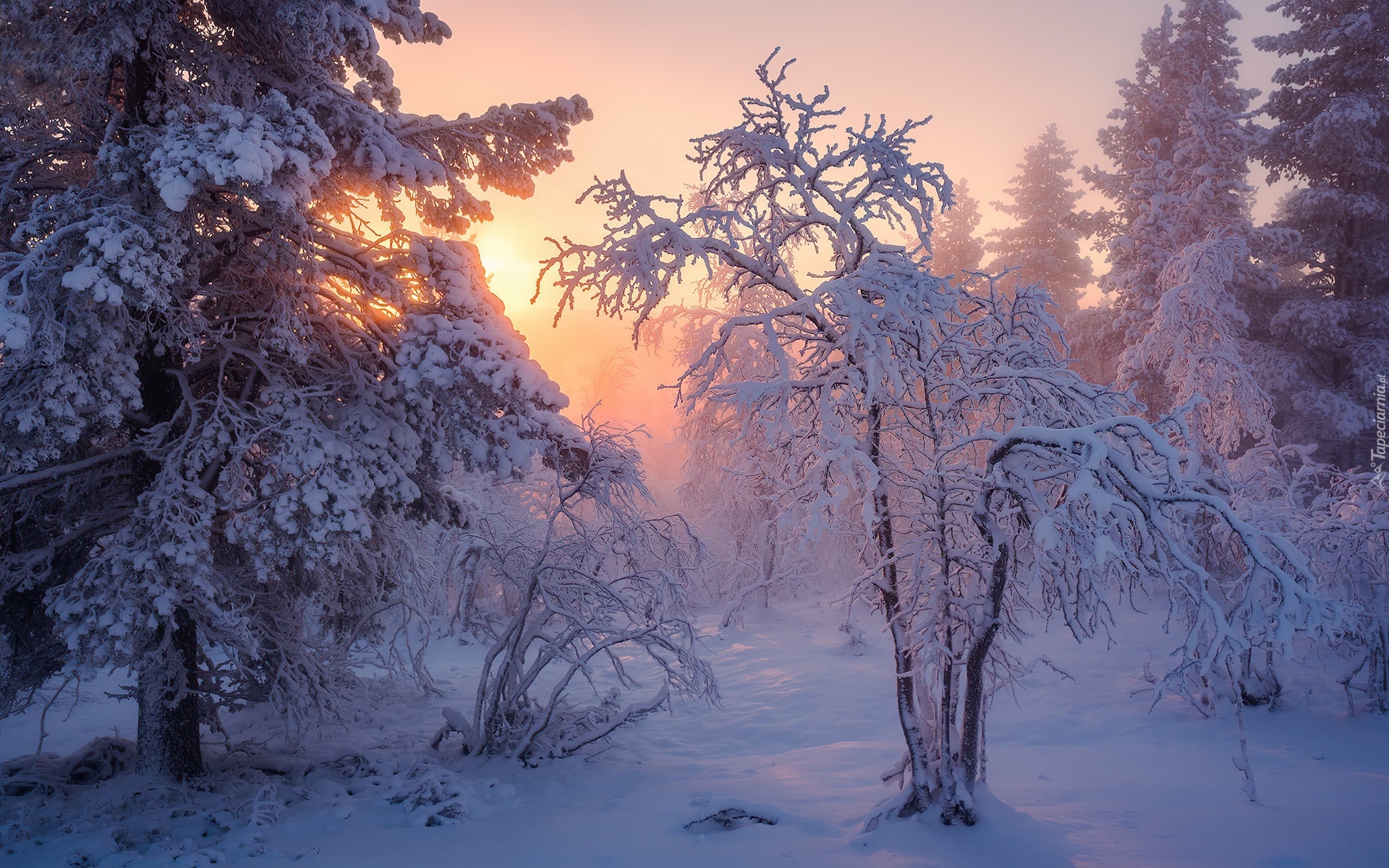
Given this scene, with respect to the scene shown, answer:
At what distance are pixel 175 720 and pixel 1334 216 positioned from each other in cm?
2417

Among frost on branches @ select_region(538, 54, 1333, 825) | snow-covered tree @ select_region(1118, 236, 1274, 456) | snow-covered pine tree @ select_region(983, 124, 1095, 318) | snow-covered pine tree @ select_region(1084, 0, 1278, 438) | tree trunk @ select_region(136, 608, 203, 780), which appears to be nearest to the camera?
frost on branches @ select_region(538, 54, 1333, 825)

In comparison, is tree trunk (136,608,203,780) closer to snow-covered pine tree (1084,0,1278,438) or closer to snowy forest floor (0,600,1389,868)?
snowy forest floor (0,600,1389,868)

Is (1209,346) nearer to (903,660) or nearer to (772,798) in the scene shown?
(903,660)

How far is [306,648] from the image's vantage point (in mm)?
7902

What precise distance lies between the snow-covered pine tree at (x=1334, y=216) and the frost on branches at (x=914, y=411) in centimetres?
1259

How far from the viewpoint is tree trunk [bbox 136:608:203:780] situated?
22.3 ft

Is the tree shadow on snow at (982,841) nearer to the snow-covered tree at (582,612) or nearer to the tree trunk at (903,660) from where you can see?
the tree trunk at (903,660)

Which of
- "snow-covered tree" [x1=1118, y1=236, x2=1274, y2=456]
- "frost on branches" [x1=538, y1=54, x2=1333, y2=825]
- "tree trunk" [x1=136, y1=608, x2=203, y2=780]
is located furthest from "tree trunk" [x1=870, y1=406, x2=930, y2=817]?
"snow-covered tree" [x1=1118, y1=236, x2=1274, y2=456]

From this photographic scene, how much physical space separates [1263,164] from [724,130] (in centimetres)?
1817

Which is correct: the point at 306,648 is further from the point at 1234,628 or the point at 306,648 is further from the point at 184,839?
the point at 1234,628

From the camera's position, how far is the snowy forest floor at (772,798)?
5.82m

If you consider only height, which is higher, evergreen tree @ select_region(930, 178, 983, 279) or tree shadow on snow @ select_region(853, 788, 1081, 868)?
evergreen tree @ select_region(930, 178, 983, 279)

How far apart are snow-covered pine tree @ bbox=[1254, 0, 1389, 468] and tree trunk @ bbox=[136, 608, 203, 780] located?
68.9 feet

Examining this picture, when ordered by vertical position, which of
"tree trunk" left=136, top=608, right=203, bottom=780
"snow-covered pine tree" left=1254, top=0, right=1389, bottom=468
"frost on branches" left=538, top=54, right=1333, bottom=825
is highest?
"snow-covered pine tree" left=1254, top=0, right=1389, bottom=468
